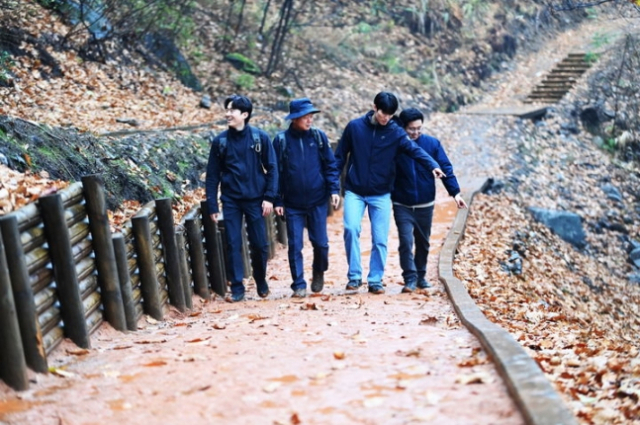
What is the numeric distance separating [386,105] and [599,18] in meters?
30.0

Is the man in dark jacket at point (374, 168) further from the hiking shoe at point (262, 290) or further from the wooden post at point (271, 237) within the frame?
the wooden post at point (271, 237)

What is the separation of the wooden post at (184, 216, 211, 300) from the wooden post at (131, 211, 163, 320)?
1.27 m

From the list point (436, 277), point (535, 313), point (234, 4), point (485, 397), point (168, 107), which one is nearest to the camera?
point (485, 397)

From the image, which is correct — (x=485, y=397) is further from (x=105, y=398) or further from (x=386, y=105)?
(x=386, y=105)

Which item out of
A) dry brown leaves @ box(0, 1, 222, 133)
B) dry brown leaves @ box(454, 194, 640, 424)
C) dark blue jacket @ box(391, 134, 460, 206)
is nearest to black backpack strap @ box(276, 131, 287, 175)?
dark blue jacket @ box(391, 134, 460, 206)

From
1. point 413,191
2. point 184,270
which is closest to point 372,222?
point 413,191

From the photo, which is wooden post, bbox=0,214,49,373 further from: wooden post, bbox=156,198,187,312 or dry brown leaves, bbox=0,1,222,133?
dry brown leaves, bbox=0,1,222,133

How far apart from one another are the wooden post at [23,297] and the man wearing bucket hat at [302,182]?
3.82 metres

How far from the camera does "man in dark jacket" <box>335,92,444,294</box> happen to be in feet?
28.8

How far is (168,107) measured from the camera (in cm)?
1773

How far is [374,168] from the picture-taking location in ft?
29.0

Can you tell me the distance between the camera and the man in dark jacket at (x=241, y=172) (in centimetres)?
861

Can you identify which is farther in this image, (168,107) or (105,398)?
(168,107)

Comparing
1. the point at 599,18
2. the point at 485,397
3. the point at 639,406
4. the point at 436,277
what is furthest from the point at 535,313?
the point at 599,18
